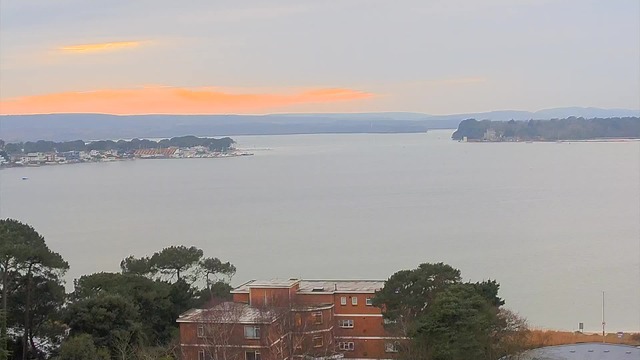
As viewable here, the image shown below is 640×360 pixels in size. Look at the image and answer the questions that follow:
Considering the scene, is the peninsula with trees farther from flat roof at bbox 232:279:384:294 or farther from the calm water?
flat roof at bbox 232:279:384:294

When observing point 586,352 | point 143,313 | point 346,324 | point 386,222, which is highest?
point 143,313

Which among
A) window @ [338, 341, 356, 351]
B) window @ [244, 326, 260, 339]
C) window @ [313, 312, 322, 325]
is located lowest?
window @ [338, 341, 356, 351]

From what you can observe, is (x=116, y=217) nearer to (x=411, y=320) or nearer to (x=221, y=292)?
(x=221, y=292)

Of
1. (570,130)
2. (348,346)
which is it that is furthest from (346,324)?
(570,130)

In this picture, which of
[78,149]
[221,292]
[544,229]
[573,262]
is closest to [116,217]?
[544,229]

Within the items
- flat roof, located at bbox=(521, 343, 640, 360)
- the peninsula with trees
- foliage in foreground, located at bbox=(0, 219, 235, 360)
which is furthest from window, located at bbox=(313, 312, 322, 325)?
the peninsula with trees

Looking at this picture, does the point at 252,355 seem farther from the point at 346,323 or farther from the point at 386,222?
the point at 386,222

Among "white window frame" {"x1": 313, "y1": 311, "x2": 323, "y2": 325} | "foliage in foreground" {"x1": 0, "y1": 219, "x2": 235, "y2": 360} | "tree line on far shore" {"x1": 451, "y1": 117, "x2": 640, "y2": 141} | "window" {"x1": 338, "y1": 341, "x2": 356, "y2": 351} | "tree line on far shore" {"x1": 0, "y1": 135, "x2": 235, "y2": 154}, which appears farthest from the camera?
"tree line on far shore" {"x1": 451, "y1": 117, "x2": 640, "y2": 141}

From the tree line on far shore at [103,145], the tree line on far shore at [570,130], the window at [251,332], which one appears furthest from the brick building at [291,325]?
the tree line on far shore at [570,130]
